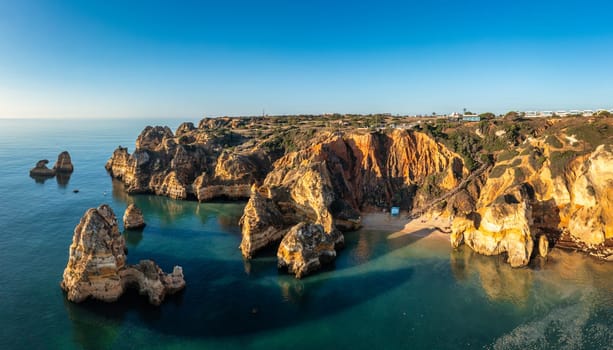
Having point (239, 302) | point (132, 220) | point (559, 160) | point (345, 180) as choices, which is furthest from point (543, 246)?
point (132, 220)

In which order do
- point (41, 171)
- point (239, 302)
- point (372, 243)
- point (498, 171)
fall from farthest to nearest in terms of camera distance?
point (41, 171) → point (498, 171) → point (372, 243) → point (239, 302)

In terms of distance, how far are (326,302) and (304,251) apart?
5866mm

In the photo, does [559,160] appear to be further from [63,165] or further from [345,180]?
[63,165]

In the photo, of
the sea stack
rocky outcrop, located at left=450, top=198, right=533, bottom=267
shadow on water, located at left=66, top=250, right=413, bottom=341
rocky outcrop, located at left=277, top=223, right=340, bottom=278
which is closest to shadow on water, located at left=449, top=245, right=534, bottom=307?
rocky outcrop, located at left=450, top=198, right=533, bottom=267

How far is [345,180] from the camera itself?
56.0m

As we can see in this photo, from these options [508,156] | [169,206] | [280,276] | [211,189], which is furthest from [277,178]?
[508,156]

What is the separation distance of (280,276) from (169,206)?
3375 centimetres

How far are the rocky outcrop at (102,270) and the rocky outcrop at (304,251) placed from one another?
11.0m

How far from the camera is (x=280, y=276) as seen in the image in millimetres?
32594

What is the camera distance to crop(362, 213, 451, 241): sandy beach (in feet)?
145

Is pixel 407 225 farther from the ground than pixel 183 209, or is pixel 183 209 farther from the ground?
pixel 183 209

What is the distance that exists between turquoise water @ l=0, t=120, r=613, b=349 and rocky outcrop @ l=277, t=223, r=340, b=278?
4.38ft

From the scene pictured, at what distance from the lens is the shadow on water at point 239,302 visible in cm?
2504

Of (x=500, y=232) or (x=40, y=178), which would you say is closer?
(x=500, y=232)
